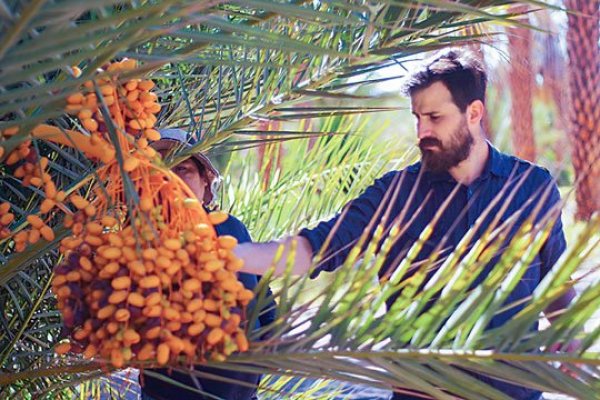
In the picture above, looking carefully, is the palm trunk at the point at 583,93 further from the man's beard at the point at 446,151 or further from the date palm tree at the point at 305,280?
the date palm tree at the point at 305,280

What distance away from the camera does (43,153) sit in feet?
8.18

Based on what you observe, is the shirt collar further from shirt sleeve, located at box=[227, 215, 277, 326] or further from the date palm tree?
shirt sleeve, located at box=[227, 215, 277, 326]

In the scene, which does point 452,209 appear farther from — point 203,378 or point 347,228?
point 203,378

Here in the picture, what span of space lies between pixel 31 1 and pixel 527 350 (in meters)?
0.87

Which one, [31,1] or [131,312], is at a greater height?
[31,1]

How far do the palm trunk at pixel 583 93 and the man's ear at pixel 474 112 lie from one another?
509 centimetres

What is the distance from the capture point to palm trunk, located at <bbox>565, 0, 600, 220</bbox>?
302 inches

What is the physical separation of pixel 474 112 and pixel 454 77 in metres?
0.10

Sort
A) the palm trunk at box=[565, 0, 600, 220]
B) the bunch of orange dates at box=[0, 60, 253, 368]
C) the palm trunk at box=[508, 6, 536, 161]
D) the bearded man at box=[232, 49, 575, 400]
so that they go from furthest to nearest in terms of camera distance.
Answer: the palm trunk at box=[508, 6, 536, 161]
the palm trunk at box=[565, 0, 600, 220]
the bearded man at box=[232, 49, 575, 400]
the bunch of orange dates at box=[0, 60, 253, 368]

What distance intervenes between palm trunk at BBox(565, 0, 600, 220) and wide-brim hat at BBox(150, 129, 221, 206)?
17.3ft

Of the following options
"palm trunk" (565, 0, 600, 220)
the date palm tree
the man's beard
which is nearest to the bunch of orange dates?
the date palm tree

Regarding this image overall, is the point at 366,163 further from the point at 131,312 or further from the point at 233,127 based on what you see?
the point at 131,312

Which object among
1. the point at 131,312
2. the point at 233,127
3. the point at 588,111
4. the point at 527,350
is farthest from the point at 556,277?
the point at 588,111

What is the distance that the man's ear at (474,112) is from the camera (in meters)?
2.60
